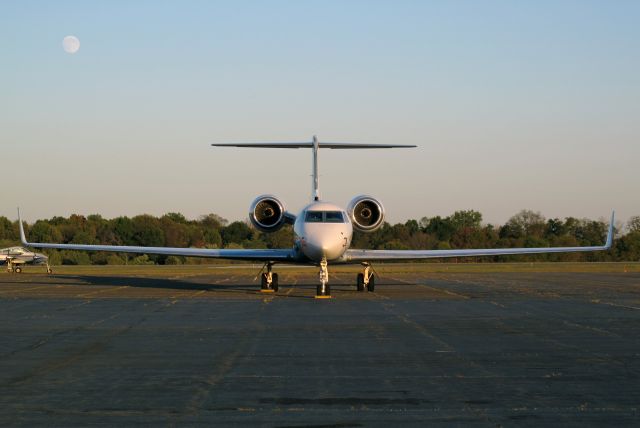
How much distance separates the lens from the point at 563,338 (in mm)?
14219

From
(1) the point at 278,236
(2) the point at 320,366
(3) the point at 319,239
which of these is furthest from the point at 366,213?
(1) the point at 278,236

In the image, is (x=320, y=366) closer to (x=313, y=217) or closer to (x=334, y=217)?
(x=313, y=217)

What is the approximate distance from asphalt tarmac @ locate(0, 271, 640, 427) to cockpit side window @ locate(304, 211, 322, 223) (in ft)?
21.5

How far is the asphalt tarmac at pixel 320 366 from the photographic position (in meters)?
7.69

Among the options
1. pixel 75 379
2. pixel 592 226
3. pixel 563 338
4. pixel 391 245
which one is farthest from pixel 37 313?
pixel 592 226

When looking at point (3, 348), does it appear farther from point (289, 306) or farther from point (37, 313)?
point (289, 306)

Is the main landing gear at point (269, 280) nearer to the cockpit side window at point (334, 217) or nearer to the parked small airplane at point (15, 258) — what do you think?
the cockpit side window at point (334, 217)

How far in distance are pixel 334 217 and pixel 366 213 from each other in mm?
3753

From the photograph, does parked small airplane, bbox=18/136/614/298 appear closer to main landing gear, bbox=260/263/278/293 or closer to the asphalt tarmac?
main landing gear, bbox=260/263/278/293

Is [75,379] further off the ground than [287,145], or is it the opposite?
[287,145]

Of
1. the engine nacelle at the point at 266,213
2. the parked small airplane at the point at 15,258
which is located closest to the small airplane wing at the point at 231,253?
the engine nacelle at the point at 266,213

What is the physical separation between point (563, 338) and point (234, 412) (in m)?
8.15

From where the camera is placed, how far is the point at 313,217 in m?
27.7

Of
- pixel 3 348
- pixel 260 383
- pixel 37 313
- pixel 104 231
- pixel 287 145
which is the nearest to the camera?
pixel 260 383
